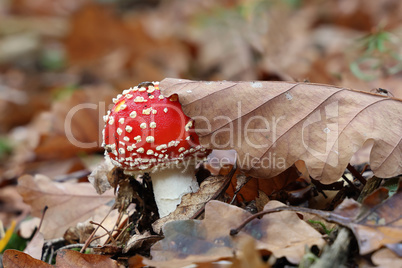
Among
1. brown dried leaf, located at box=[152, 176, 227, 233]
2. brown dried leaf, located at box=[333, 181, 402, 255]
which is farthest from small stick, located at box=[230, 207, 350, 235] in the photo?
brown dried leaf, located at box=[152, 176, 227, 233]

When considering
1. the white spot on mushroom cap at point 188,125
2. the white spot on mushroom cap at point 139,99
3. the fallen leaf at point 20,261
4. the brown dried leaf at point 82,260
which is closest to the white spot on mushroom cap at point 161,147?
the white spot on mushroom cap at point 188,125

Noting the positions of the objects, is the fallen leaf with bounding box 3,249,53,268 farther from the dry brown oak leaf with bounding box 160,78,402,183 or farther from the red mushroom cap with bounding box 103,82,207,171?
the dry brown oak leaf with bounding box 160,78,402,183

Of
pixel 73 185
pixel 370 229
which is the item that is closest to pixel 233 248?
pixel 370 229

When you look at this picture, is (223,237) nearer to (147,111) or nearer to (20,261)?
(147,111)

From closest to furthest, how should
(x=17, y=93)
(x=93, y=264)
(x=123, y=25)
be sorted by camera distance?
(x=93, y=264) → (x=17, y=93) → (x=123, y=25)

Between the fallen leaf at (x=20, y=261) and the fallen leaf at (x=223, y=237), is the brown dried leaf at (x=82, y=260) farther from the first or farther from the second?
the fallen leaf at (x=223, y=237)

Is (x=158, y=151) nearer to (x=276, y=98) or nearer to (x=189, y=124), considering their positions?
(x=189, y=124)
